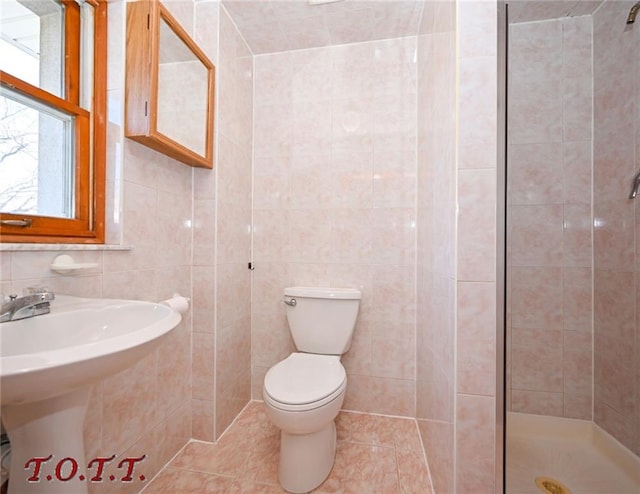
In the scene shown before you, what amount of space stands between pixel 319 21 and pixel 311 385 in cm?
179

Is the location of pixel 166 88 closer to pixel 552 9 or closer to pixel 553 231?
pixel 552 9

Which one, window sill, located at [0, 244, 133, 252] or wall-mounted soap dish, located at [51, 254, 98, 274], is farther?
wall-mounted soap dish, located at [51, 254, 98, 274]

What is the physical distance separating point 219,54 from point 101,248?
43.0 inches

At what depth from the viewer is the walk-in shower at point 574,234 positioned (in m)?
1.17

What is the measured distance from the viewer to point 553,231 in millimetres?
1275

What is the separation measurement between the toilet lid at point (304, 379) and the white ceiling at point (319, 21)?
1.74 meters

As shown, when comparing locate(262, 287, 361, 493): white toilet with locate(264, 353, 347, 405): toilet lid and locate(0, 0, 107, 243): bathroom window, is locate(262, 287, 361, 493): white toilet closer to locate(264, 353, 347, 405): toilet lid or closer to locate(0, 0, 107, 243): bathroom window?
locate(264, 353, 347, 405): toilet lid

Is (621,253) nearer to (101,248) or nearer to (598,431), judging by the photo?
(598,431)

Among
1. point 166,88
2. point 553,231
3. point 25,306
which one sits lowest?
point 25,306

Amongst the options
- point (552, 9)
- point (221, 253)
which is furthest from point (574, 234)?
point (221, 253)

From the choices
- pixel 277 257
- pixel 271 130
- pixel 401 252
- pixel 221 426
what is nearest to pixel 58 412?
pixel 221 426

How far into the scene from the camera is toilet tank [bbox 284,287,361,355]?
1.59 metres

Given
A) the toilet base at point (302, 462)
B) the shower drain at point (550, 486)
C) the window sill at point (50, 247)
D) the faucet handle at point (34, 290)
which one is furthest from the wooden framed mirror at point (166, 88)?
the shower drain at point (550, 486)

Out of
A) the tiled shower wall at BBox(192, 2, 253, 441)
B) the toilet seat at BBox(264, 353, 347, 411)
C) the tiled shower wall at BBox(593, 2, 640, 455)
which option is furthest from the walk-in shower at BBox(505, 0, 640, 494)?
the tiled shower wall at BBox(192, 2, 253, 441)
